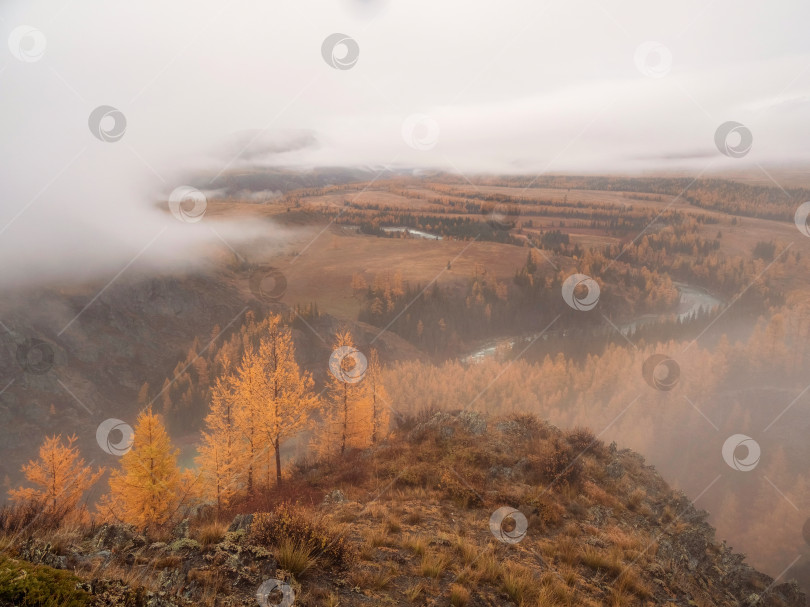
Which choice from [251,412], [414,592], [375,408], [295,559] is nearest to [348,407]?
[375,408]

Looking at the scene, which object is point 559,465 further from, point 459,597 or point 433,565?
point 459,597

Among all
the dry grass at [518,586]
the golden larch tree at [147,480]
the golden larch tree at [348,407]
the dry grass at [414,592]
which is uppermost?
the golden larch tree at [348,407]

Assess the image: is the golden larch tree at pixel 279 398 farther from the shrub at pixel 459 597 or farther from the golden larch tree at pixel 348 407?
the shrub at pixel 459 597

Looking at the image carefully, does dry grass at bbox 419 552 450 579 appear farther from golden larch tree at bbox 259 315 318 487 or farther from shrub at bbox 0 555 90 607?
golden larch tree at bbox 259 315 318 487

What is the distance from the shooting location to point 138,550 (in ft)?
25.7

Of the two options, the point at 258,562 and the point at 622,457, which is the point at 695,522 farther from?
the point at 258,562

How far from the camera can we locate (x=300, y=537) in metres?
7.97

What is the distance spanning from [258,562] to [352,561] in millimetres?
2302

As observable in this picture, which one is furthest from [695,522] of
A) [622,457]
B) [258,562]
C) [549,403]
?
[549,403]

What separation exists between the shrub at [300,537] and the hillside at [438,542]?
29 mm

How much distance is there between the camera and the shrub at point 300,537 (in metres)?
7.85

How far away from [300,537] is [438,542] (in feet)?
16.4

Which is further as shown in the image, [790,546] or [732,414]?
[732,414]

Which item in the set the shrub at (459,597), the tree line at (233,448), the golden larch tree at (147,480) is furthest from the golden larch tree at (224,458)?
the shrub at (459,597)
